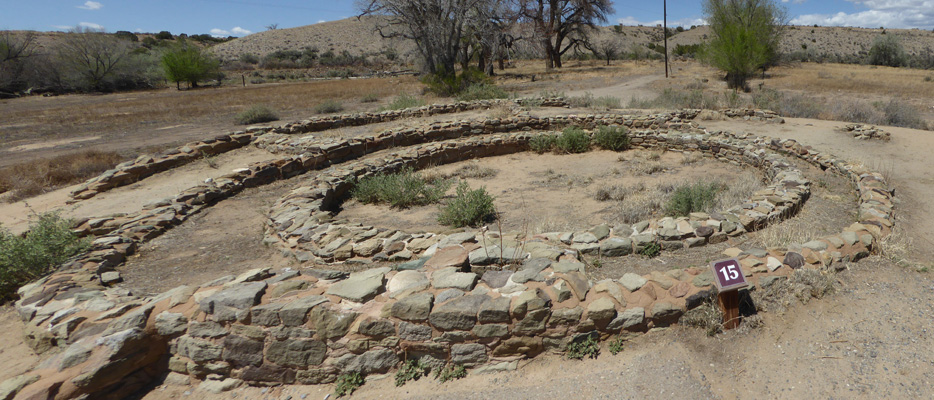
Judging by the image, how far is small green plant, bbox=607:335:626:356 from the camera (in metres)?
3.00

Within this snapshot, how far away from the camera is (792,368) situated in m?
2.79

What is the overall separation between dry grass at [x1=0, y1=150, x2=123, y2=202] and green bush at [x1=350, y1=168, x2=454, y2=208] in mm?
6208

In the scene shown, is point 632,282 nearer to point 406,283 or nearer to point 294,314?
point 406,283

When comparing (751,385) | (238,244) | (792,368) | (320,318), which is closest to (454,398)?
(320,318)

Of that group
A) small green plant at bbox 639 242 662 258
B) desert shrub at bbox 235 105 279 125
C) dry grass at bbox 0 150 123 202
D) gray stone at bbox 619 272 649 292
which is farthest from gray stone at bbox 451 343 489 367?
desert shrub at bbox 235 105 279 125

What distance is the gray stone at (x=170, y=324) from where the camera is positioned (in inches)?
120

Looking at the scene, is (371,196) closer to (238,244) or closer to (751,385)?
(238,244)

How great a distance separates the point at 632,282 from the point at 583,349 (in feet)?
2.12

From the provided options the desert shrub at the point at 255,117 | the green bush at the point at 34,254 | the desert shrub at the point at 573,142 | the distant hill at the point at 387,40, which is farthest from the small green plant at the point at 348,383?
the distant hill at the point at 387,40

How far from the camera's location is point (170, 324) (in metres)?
3.04

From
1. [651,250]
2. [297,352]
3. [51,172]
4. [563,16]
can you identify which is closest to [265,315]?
[297,352]

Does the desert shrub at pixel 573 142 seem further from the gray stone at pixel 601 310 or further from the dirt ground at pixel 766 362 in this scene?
the gray stone at pixel 601 310

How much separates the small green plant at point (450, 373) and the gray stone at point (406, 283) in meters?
0.57

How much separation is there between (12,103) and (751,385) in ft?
110
